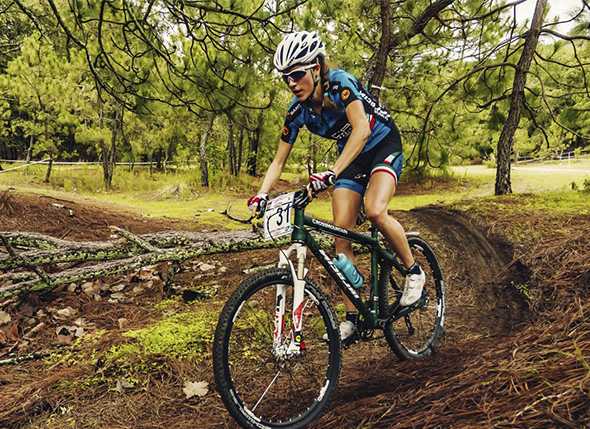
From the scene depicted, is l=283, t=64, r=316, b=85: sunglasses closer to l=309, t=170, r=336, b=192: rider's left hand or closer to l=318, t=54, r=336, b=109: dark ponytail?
l=318, t=54, r=336, b=109: dark ponytail

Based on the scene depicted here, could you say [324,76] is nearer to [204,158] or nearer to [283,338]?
[283,338]

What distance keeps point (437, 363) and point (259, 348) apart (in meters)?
1.14

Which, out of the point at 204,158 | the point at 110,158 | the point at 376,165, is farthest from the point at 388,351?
the point at 110,158

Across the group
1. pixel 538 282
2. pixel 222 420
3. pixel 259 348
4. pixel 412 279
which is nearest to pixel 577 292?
pixel 538 282

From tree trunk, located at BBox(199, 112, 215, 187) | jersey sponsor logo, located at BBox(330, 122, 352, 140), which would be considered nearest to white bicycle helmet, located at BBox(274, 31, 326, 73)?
jersey sponsor logo, located at BBox(330, 122, 352, 140)

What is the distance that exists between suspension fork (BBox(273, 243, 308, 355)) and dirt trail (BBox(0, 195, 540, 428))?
0.43 metres

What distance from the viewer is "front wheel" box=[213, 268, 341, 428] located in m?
2.18

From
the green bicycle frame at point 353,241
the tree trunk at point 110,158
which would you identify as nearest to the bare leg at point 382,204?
the green bicycle frame at point 353,241

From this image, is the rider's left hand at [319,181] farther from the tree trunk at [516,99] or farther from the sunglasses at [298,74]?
the tree trunk at [516,99]

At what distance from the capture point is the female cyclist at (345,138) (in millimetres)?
2611

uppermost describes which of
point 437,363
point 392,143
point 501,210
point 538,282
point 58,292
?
point 392,143

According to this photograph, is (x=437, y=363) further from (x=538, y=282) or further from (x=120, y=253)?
(x=120, y=253)

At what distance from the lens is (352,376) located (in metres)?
2.87

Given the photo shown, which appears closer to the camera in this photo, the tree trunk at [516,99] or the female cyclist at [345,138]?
the female cyclist at [345,138]
